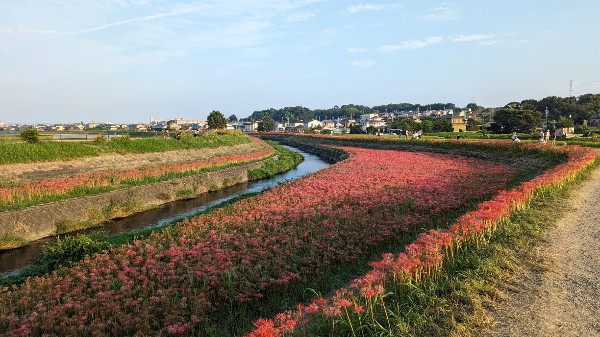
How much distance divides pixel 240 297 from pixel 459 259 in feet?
13.8

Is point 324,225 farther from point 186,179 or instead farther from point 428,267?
point 186,179

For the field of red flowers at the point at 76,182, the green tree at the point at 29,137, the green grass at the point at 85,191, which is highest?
the green tree at the point at 29,137

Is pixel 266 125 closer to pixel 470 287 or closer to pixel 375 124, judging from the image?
pixel 375 124

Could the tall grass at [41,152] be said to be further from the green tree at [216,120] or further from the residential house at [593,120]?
the residential house at [593,120]

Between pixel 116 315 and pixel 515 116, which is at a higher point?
pixel 515 116

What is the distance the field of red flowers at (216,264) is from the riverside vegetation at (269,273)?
3 centimetres

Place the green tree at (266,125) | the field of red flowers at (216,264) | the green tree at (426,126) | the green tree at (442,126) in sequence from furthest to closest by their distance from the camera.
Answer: the green tree at (266,125) → the green tree at (442,126) → the green tree at (426,126) → the field of red flowers at (216,264)

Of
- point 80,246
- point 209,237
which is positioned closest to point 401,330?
point 209,237

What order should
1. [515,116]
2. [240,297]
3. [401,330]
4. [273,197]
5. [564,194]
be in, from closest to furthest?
[401,330]
[240,297]
[564,194]
[273,197]
[515,116]

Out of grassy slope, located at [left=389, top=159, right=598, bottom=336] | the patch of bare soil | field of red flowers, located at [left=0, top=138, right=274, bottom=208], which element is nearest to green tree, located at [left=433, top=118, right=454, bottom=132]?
the patch of bare soil

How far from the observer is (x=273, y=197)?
13.1m

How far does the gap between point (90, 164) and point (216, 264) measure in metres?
18.5

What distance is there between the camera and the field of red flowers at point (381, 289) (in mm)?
4348

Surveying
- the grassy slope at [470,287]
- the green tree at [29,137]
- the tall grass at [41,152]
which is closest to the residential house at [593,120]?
the grassy slope at [470,287]
